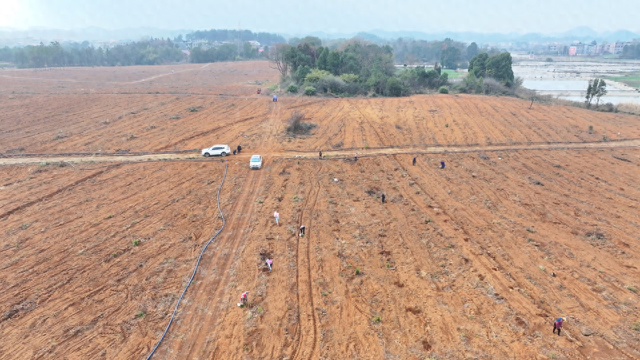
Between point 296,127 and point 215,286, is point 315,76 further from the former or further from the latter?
point 215,286

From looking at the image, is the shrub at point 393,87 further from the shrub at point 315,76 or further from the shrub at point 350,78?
the shrub at point 315,76

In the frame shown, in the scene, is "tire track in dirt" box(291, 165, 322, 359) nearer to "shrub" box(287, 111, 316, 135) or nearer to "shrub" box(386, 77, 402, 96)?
"shrub" box(287, 111, 316, 135)

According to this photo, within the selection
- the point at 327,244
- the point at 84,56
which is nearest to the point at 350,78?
the point at 327,244

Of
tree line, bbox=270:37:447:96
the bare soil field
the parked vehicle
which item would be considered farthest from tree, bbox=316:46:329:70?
the parked vehicle

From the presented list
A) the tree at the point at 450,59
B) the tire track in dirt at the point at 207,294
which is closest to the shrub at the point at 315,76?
the tire track in dirt at the point at 207,294

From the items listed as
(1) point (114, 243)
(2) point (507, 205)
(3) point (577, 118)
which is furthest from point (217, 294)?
(3) point (577, 118)

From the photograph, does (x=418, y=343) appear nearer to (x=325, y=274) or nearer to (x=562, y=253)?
(x=325, y=274)
